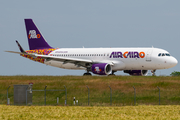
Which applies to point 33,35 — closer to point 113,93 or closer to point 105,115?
point 113,93

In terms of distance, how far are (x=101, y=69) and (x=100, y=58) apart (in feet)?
12.7

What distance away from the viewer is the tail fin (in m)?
62.0

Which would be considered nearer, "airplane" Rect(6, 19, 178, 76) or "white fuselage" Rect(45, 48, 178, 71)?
"white fuselage" Rect(45, 48, 178, 71)

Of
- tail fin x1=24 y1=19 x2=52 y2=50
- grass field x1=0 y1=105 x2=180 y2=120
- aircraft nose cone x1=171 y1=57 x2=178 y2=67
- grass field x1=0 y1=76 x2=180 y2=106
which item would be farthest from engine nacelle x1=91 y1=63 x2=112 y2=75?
grass field x1=0 y1=105 x2=180 y2=120

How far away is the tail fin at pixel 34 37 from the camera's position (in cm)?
6203

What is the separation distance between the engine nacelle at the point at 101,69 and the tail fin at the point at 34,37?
13587 millimetres

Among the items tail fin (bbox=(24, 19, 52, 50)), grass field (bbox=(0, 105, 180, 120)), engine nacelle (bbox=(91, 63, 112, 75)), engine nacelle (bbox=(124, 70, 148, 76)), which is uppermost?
tail fin (bbox=(24, 19, 52, 50))

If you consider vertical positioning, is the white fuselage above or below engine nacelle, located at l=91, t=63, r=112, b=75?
above

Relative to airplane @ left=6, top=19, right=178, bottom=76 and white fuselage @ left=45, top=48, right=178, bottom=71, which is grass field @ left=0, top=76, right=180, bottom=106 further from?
airplane @ left=6, top=19, right=178, bottom=76

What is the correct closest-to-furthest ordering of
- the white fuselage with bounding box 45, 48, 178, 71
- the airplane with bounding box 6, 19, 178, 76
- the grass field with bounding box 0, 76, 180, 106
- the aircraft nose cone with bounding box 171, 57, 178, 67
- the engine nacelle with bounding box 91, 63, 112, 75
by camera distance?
the grass field with bounding box 0, 76, 180, 106
the aircraft nose cone with bounding box 171, 57, 178, 67
the white fuselage with bounding box 45, 48, 178, 71
the airplane with bounding box 6, 19, 178, 76
the engine nacelle with bounding box 91, 63, 112, 75

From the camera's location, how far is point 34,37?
62.5 m

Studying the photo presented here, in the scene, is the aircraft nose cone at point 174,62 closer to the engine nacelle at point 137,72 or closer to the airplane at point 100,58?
the airplane at point 100,58

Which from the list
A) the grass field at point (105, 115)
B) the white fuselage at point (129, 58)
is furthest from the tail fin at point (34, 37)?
the grass field at point (105, 115)

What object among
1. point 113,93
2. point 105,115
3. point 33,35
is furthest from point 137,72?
point 105,115
